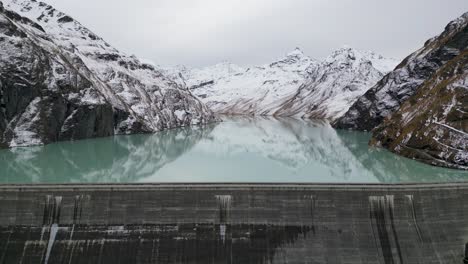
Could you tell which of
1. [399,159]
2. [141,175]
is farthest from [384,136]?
[141,175]

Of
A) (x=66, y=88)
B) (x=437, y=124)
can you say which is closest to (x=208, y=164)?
(x=437, y=124)

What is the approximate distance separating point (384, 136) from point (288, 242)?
67046 millimetres

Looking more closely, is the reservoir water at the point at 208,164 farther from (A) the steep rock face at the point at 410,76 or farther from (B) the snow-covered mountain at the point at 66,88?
(A) the steep rock face at the point at 410,76

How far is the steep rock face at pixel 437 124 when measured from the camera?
64.6 metres

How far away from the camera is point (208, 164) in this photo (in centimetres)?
7044

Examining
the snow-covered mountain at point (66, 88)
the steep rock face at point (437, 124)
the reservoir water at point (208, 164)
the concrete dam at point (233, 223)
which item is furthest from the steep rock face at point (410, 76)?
the concrete dam at point (233, 223)

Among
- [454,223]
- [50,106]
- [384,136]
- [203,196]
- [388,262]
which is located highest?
[50,106]

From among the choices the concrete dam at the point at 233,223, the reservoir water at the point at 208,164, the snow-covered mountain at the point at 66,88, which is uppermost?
the snow-covered mountain at the point at 66,88

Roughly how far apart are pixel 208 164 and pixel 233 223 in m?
42.0

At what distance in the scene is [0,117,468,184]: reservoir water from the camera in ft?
183

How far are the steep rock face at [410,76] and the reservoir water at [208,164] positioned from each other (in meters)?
40.8

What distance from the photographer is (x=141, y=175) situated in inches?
2383

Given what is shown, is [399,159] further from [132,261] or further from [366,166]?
[132,261]

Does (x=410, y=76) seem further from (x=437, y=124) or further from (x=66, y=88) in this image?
(x=66, y=88)
